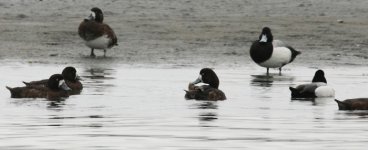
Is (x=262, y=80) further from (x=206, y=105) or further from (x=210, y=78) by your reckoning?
(x=206, y=105)

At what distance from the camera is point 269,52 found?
26.1m

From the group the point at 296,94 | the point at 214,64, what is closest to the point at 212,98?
the point at 296,94

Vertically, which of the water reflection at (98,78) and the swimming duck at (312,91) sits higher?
the swimming duck at (312,91)

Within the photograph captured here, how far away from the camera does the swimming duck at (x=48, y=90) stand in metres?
20.4

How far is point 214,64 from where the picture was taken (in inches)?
1091

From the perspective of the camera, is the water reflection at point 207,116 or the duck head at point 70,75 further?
the duck head at point 70,75

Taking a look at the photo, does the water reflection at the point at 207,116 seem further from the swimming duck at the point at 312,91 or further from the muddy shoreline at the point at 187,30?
the muddy shoreline at the point at 187,30

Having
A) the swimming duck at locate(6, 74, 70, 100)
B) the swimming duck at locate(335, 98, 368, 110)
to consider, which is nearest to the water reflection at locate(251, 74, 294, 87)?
the swimming duck at locate(6, 74, 70, 100)

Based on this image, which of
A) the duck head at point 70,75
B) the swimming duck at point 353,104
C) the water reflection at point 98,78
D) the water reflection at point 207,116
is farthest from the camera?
the water reflection at point 98,78

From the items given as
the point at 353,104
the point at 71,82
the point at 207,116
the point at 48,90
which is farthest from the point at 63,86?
the point at 353,104

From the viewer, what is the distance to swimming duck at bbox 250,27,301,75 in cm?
2603

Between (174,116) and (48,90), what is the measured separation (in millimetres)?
3262

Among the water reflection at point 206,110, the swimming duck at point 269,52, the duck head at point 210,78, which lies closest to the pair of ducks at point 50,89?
the duck head at point 210,78

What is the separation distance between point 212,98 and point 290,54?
6295 millimetres
